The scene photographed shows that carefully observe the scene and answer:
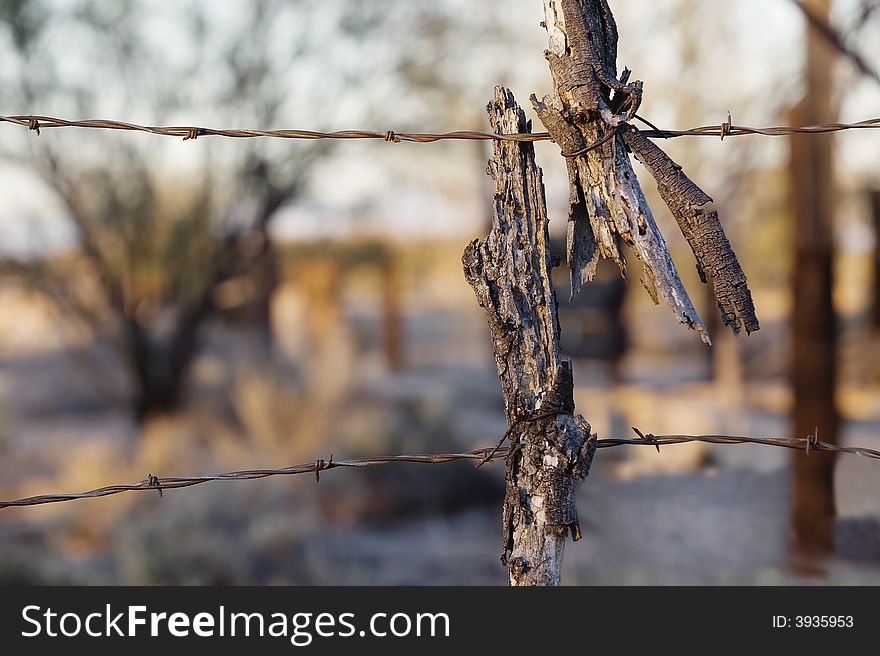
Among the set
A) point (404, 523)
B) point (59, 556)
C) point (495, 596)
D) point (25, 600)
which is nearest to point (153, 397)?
point (59, 556)

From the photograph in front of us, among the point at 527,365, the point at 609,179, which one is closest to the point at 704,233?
the point at 609,179

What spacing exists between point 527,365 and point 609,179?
0.33 m

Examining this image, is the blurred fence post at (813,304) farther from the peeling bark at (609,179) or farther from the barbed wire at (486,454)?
the peeling bark at (609,179)

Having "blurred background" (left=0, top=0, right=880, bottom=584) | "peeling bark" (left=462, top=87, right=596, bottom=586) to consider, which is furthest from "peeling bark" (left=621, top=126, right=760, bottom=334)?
"blurred background" (left=0, top=0, right=880, bottom=584)

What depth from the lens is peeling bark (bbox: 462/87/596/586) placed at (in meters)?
1.38

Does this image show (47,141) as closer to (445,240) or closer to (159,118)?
(159,118)

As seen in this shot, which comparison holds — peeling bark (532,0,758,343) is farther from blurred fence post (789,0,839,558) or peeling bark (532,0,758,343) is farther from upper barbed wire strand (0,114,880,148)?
blurred fence post (789,0,839,558)

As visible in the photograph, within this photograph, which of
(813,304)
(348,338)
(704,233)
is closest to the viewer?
(704,233)

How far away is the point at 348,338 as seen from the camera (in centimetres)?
738

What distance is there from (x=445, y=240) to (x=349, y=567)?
645 centimetres

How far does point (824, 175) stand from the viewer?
406 cm

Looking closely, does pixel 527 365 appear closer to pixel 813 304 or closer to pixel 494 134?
pixel 494 134

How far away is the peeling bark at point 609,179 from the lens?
1.33m

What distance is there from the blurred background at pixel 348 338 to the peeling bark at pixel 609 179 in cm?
289
